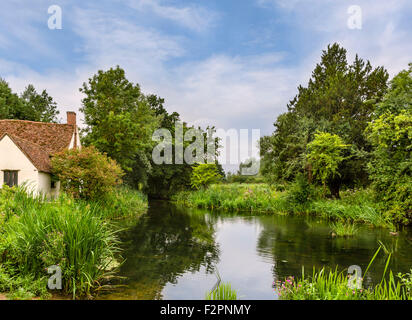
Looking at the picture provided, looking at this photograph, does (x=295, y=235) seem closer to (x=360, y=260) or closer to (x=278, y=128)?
(x=360, y=260)

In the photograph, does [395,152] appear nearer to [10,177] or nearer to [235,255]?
[235,255]

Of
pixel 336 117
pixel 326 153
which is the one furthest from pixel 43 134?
pixel 336 117

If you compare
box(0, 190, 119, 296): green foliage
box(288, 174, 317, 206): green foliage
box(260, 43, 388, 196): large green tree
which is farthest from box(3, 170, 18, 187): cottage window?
box(260, 43, 388, 196): large green tree

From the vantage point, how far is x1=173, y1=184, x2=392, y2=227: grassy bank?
51.9 ft

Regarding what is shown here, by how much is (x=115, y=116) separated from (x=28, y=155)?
27.0 feet

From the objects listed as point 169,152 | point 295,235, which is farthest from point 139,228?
point 169,152

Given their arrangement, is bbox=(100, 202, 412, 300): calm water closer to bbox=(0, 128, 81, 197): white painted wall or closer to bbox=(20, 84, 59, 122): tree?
bbox=(0, 128, 81, 197): white painted wall

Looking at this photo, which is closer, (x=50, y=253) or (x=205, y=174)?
(x=50, y=253)

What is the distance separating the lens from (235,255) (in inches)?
387

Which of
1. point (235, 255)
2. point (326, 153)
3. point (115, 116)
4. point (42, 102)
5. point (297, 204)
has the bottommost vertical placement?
point (235, 255)

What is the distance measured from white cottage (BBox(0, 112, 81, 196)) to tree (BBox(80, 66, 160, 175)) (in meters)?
3.41

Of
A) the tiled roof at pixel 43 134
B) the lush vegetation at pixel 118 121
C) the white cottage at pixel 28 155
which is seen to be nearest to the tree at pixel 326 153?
the lush vegetation at pixel 118 121

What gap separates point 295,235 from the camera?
504 inches
